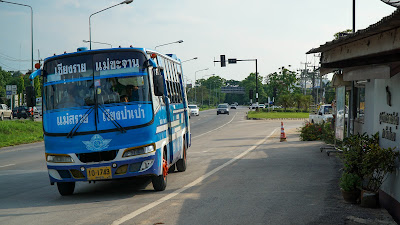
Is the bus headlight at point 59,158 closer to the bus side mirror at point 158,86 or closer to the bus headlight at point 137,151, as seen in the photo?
the bus headlight at point 137,151

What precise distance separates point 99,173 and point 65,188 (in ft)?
4.29

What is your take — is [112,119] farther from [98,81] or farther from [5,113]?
[5,113]

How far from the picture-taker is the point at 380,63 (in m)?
8.80

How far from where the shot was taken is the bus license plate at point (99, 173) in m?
9.75

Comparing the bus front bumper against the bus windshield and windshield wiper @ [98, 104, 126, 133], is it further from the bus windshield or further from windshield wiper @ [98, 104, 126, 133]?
the bus windshield

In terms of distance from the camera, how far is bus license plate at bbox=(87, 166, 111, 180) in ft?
32.0

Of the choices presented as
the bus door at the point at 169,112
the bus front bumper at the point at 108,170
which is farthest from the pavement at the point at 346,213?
the bus door at the point at 169,112

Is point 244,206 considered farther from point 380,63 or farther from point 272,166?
point 272,166

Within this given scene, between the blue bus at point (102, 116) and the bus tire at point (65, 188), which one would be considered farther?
the bus tire at point (65, 188)

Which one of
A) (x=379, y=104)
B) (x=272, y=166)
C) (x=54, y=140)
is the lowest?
(x=272, y=166)

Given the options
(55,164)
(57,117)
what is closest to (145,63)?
(57,117)

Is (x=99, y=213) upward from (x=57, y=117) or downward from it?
downward

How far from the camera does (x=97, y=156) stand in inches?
385

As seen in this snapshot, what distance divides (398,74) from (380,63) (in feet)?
2.03
